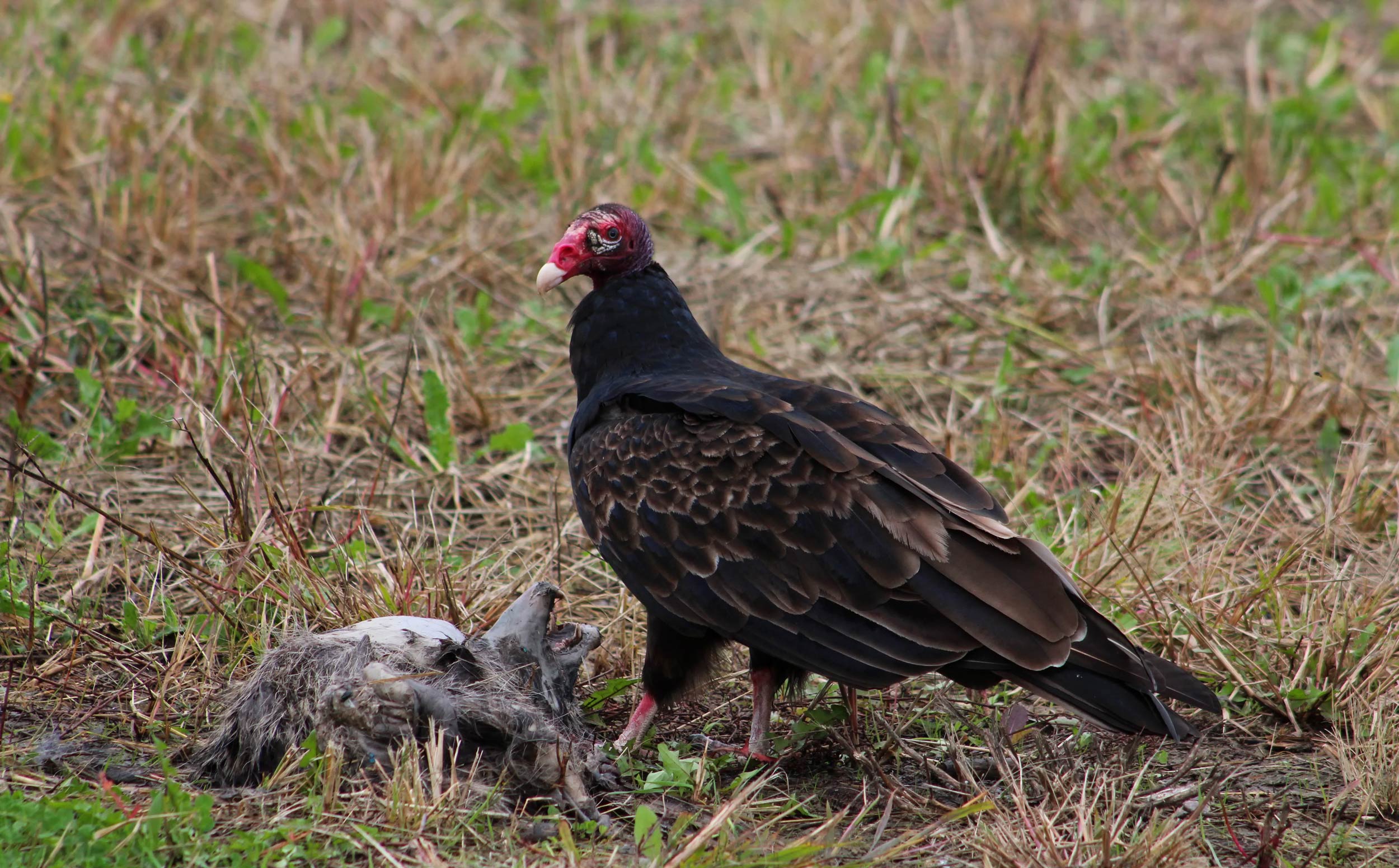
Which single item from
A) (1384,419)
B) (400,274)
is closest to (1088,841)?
(1384,419)

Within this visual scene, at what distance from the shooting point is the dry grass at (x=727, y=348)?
3275 mm

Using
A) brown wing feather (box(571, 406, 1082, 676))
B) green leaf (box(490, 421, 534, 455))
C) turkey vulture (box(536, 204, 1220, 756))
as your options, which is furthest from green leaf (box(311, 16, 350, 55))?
brown wing feather (box(571, 406, 1082, 676))

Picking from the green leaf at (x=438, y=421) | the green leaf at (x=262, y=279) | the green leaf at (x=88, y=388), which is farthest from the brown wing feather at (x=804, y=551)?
the green leaf at (x=262, y=279)

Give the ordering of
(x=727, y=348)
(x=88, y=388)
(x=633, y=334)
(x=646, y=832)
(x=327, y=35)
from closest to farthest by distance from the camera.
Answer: (x=646, y=832) < (x=633, y=334) < (x=88, y=388) < (x=727, y=348) < (x=327, y=35)

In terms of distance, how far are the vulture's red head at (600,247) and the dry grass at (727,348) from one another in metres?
0.46

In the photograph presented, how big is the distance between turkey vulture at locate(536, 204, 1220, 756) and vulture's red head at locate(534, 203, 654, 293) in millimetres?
449

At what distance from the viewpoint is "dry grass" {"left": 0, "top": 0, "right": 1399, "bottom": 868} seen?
3.28m

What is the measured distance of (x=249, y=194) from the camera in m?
6.14

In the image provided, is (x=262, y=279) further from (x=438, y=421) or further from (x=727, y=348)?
(x=727, y=348)

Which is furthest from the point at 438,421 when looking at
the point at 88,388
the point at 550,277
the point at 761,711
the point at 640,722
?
the point at 761,711

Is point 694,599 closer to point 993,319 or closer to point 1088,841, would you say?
point 1088,841

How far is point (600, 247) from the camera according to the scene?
405 cm

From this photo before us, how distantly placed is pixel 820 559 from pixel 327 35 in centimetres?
552

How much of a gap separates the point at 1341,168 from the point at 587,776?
5602mm
